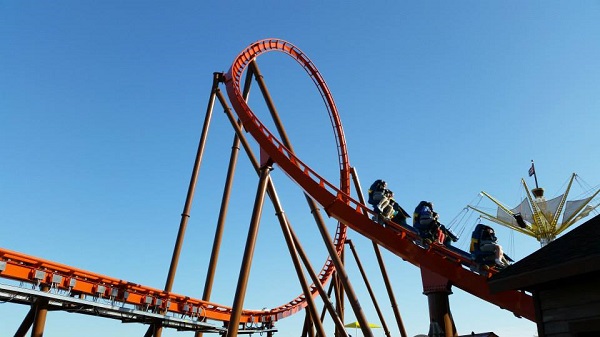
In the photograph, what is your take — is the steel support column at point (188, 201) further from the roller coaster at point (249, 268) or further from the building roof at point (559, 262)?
the building roof at point (559, 262)

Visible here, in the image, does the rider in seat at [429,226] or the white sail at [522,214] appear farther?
the white sail at [522,214]

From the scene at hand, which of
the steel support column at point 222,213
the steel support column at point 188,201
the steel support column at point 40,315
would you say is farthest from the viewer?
the steel support column at point 222,213

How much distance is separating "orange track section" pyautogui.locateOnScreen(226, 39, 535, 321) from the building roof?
224cm

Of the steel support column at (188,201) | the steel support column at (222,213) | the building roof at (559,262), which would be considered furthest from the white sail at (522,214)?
the building roof at (559,262)

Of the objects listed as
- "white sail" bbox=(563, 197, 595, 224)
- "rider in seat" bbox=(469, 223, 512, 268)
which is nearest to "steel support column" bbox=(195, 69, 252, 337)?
"rider in seat" bbox=(469, 223, 512, 268)

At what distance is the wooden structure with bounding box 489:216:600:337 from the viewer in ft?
14.2

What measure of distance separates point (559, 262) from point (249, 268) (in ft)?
24.7

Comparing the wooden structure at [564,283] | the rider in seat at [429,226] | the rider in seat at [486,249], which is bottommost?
the wooden structure at [564,283]

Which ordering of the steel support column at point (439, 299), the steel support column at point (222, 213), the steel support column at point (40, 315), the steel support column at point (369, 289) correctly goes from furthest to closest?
1. the steel support column at point (369, 289)
2. the steel support column at point (222, 213)
3. the steel support column at point (40, 315)
4. the steel support column at point (439, 299)

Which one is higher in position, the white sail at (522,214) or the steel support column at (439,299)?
the white sail at (522,214)

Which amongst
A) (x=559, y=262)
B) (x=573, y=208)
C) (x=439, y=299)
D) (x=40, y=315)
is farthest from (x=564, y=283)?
(x=573, y=208)

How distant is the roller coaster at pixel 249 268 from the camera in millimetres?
9141

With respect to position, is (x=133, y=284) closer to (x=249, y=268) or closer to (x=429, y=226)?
(x=249, y=268)

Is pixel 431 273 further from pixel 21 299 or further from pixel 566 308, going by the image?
pixel 21 299
